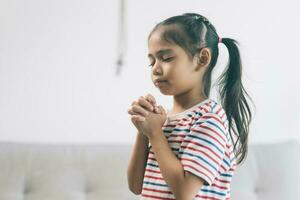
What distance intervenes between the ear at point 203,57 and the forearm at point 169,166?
0.60 feet

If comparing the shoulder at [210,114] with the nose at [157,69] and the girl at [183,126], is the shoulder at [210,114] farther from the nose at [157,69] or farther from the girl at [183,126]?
the nose at [157,69]

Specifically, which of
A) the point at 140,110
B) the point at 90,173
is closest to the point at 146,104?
the point at 140,110

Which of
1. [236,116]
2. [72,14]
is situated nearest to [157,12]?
[72,14]

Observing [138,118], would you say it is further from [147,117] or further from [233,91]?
[233,91]

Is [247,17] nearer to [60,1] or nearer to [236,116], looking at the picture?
[60,1]

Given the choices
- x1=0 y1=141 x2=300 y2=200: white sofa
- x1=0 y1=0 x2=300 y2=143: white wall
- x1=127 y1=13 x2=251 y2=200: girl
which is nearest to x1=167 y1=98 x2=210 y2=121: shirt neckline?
x1=127 y1=13 x2=251 y2=200: girl

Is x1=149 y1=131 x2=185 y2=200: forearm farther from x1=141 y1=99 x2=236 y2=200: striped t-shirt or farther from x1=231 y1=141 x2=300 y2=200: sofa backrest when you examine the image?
x1=231 y1=141 x2=300 y2=200: sofa backrest

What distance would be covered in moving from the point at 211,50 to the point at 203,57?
1.3 inches

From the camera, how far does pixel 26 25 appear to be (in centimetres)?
180

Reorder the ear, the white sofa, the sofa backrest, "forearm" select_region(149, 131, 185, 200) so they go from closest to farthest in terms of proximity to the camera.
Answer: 1. "forearm" select_region(149, 131, 185, 200)
2. the ear
3. the white sofa
4. the sofa backrest

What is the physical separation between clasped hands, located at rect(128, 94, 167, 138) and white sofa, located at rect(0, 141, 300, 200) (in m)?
0.68

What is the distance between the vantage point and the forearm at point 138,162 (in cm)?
104

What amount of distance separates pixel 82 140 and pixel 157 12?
1.72ft

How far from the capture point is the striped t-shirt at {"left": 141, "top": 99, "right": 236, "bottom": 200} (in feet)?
3.04
